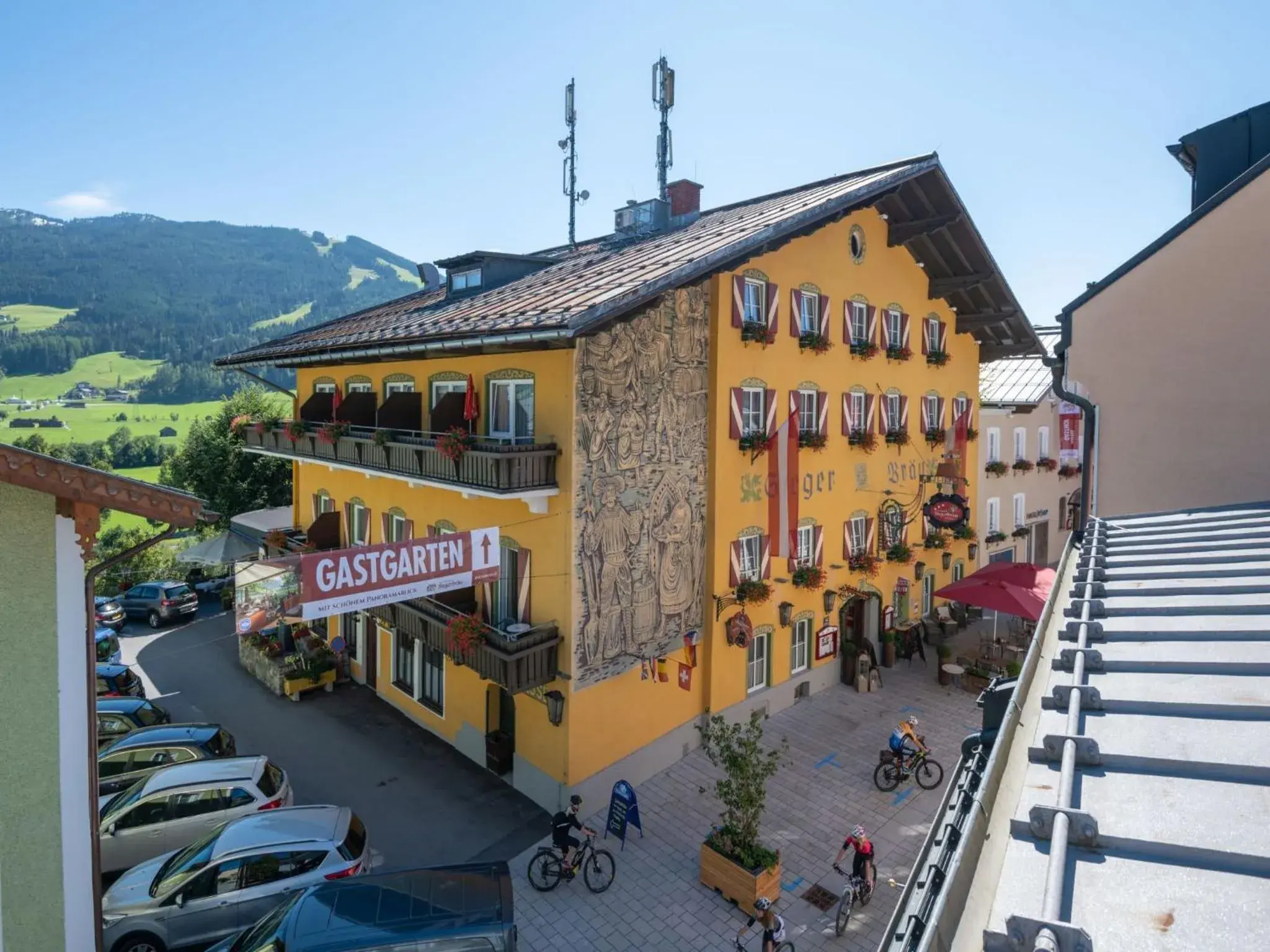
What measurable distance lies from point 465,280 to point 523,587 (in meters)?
9.53

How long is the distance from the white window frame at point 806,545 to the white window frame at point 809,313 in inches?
189

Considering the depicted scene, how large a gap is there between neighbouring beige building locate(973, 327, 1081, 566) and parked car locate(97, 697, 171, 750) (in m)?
24.4

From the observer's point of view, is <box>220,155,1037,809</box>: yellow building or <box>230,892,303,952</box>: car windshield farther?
<box>220,155,1037,809</box>: yellow building

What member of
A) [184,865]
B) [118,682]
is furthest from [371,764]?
[118,682]

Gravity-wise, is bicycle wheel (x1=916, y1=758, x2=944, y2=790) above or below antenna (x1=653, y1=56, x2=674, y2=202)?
below

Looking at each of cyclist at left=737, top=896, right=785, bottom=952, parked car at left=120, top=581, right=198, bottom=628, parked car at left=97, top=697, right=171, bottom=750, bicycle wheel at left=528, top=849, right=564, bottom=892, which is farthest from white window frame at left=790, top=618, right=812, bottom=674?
parked car at left=120, top=581, right=198, bottom=628

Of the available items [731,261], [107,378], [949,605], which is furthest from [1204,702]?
[107,378]

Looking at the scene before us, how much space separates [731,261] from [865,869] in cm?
1128

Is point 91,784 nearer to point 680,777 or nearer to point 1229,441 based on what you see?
point 680,777

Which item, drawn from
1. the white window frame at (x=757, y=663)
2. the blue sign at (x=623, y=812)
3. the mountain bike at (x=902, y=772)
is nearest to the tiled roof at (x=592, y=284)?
the blue sign at (x=623, y=812)

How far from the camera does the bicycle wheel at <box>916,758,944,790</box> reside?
14586 millimetres

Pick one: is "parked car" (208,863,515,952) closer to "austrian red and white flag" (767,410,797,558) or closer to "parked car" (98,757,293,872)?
"parked car" (98,757,293,872)

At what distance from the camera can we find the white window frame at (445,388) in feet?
48.6

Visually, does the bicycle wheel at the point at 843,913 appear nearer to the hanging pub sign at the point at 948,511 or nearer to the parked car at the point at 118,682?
the hanging pub sign at the point at 948,511
